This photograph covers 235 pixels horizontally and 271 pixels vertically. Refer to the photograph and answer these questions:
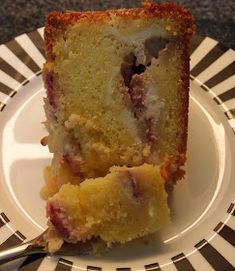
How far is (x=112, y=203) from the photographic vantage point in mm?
987

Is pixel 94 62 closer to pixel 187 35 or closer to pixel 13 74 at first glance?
pixel 187 35

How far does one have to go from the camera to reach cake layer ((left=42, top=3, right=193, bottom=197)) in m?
1.09

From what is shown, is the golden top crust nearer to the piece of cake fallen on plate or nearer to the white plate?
the piece of cake fallen on plate

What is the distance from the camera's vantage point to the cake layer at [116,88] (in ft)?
3.59

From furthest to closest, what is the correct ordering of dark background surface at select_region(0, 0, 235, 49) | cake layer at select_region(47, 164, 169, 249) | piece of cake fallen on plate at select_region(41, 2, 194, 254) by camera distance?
dark background surface at select_region(0, 0, 235, 49) → piece of cake fallen on plate at select_region(41, 2, 194, 254) → cake layer at select_region(47, 164, 169, 249)

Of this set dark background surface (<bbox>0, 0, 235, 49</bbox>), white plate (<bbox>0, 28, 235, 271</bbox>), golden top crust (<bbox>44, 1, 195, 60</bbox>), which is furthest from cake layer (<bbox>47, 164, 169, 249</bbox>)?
dark background surface (<bbox>0, 0, 235, 49</bbox>)

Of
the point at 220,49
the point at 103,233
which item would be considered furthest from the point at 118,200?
the point at 220,49

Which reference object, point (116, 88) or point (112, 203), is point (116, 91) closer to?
point (116, 88)

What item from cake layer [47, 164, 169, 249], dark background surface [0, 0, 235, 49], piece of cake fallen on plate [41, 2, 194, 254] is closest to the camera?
cake layer [47, 164, 169, 249]

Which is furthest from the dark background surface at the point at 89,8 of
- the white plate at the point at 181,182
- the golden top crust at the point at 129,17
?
the golden top crust at the point at 129,17

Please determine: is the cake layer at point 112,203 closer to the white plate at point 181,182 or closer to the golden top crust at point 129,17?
the white plate at point 181,182

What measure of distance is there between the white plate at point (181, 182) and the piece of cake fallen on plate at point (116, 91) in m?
0.07

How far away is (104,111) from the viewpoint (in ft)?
3.63

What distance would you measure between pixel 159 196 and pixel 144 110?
0.20m
